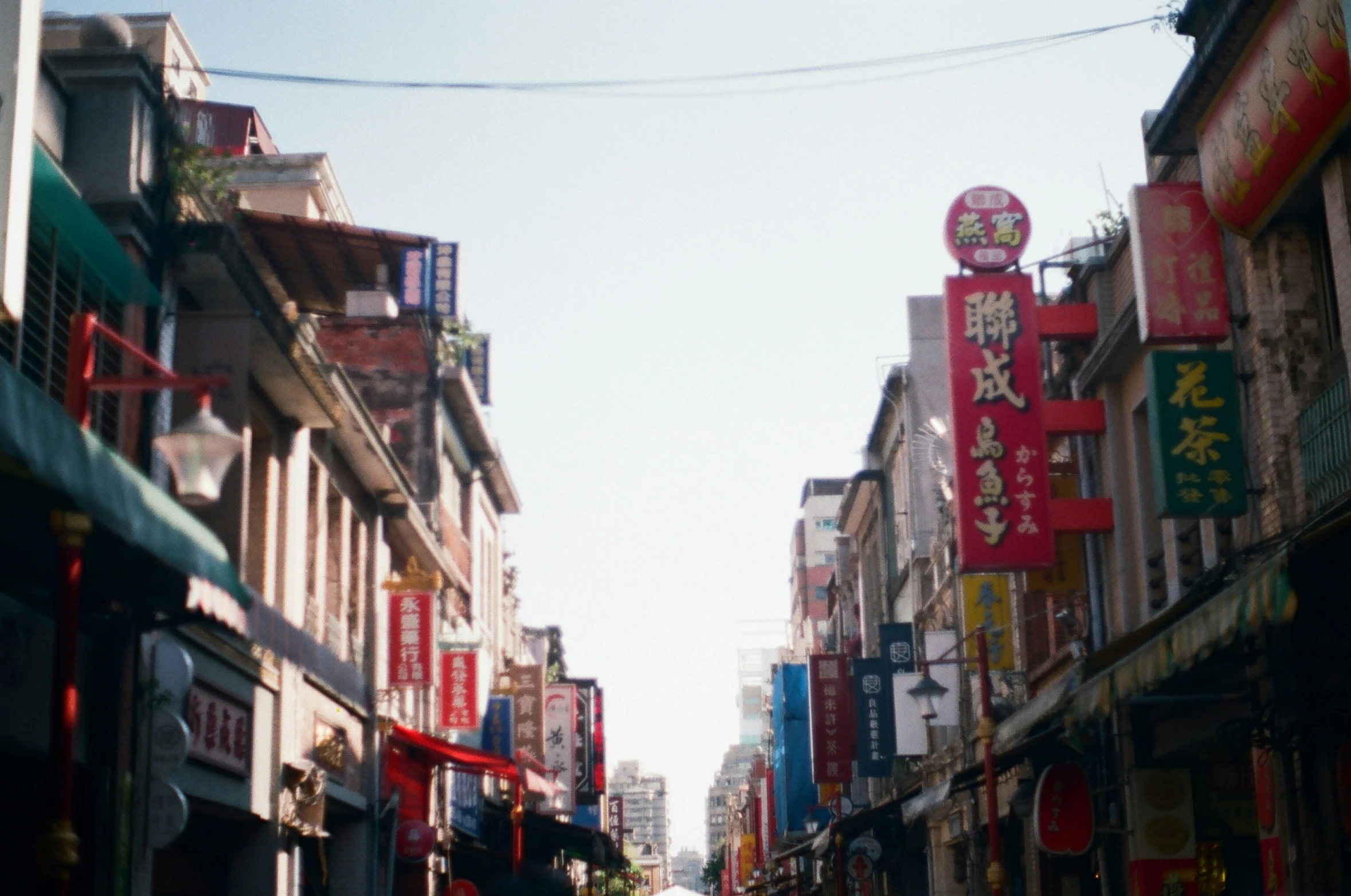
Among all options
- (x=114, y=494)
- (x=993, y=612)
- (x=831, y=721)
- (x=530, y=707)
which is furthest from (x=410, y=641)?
(x=114, y=494)

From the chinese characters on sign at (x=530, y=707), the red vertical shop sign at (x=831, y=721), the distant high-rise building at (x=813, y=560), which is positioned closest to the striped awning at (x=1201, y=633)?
the red vertical shop sign at (x=831, y=721)

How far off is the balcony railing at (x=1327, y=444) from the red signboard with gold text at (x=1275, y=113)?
1.86m

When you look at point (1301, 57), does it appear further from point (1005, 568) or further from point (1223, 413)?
point (1005, 568)

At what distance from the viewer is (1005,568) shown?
60.1 ft

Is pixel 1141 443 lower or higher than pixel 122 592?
higher

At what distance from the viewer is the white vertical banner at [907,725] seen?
3003 cm

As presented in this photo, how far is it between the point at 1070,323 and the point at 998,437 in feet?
7.17

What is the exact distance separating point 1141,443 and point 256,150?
103ft

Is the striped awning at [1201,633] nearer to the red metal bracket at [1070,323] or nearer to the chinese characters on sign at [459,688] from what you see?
the red metal bracket at [1070,323]

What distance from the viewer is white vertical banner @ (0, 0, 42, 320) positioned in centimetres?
1002

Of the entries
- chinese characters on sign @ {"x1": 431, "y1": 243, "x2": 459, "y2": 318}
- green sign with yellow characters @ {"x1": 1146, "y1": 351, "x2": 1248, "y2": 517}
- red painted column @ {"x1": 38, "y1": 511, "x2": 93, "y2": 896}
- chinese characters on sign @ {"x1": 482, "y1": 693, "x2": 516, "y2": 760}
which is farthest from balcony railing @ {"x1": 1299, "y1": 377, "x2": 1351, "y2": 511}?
chinese characters on sign @ {"x1": 482, "y1": 693, "x2": 516, "y2": 760}

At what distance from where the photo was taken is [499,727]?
35969mm

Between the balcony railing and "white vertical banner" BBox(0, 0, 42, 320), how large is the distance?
9.63m

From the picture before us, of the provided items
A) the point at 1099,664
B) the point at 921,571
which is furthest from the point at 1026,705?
the point at 921,571
